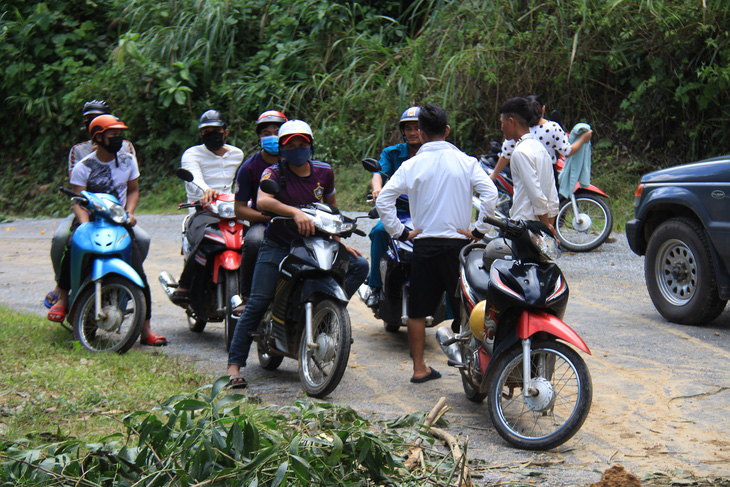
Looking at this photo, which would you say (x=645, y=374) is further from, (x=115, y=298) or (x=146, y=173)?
(x=146, y=173)

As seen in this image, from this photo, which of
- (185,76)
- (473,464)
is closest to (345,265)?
(473,464)

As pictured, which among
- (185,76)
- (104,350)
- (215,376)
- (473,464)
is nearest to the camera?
(473,464)

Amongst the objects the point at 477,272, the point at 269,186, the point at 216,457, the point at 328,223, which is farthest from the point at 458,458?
the point at 269,186

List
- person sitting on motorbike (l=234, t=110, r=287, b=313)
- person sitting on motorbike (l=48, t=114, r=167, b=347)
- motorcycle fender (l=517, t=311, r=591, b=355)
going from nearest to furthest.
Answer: motorcycle fender (l=517, t=311, r=591, b=355) < person sitting on motorbike (l=234, t=110, r=287, b=313) < person sitting on motorbike (l=48, t=114, r=167, b=347)

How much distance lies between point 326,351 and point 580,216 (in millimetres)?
6465

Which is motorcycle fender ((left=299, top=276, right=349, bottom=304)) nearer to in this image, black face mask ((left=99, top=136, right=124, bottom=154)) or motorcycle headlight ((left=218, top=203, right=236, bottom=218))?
motorcycle headlight ((left=218, top=203, right=236, bottom=218))

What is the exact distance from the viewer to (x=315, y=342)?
227 inches

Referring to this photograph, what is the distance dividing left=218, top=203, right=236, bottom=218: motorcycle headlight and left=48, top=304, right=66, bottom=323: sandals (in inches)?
63.0

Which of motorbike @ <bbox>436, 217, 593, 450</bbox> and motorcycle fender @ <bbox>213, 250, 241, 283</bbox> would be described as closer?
motorbike @ <bbox>436, 217, 593, 450</bbox>

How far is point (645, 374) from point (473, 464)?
2354mm

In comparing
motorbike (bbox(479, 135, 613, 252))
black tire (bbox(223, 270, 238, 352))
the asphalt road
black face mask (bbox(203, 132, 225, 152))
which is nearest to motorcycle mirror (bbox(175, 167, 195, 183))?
black face mask (bbox(203, 132, 225, 152))

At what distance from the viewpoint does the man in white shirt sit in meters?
5.72

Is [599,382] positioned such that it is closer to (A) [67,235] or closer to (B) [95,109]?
(A) [67,235]

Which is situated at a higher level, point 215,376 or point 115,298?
point 115,298
